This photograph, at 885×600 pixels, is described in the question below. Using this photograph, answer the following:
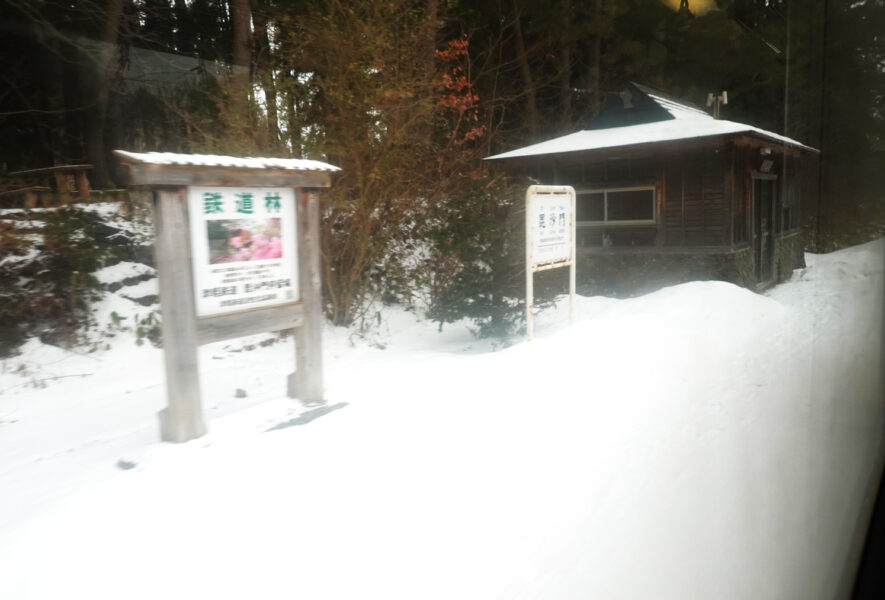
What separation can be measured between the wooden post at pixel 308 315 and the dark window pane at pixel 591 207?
1691 mm

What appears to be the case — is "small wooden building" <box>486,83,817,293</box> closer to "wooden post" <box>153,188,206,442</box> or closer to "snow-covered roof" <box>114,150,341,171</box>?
"snow-covered roof" <box>114,150,341,171</box>

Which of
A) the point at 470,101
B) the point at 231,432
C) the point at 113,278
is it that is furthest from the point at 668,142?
the point at 113,278

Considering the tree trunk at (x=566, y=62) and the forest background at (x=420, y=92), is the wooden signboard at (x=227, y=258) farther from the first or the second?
the tree trunk at (x=566, y=62)

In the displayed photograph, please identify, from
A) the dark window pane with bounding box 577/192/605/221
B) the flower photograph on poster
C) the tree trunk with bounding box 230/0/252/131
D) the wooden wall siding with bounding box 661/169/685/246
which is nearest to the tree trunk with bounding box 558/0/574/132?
the wooden wall siding with bounding box 661/169/685/246

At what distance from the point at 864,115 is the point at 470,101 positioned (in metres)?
2.40

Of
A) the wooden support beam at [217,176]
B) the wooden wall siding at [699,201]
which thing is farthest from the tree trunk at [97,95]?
the wooden wall siding at [699,201]

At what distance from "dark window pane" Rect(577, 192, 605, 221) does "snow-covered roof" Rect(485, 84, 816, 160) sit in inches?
31.1

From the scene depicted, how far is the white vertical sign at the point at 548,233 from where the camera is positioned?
4.12 m

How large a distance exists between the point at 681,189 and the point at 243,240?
2.02 m

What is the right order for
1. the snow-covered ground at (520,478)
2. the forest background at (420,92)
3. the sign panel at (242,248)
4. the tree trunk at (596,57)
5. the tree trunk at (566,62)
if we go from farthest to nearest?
1. the sign panel at (242,248)
2. the tree trunk at (566,62)
3. the tree trunk at (596,57)
4. the forest background at (420,92)
5. the snow-covered ground at (520,478)

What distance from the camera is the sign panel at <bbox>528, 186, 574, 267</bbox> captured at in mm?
4137

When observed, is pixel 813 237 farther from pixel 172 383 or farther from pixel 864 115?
pixel 172 383

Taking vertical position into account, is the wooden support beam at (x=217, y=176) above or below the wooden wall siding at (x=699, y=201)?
above

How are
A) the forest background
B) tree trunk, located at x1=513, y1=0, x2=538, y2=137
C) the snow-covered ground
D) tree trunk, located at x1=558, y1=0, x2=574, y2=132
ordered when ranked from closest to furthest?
the snow-covered ground
the forest background
tree trunk, located at x1=558, y1=0, x2=574, y2=132
tree trunk, located at x1=513, y1=0, x2=538, y2=137
